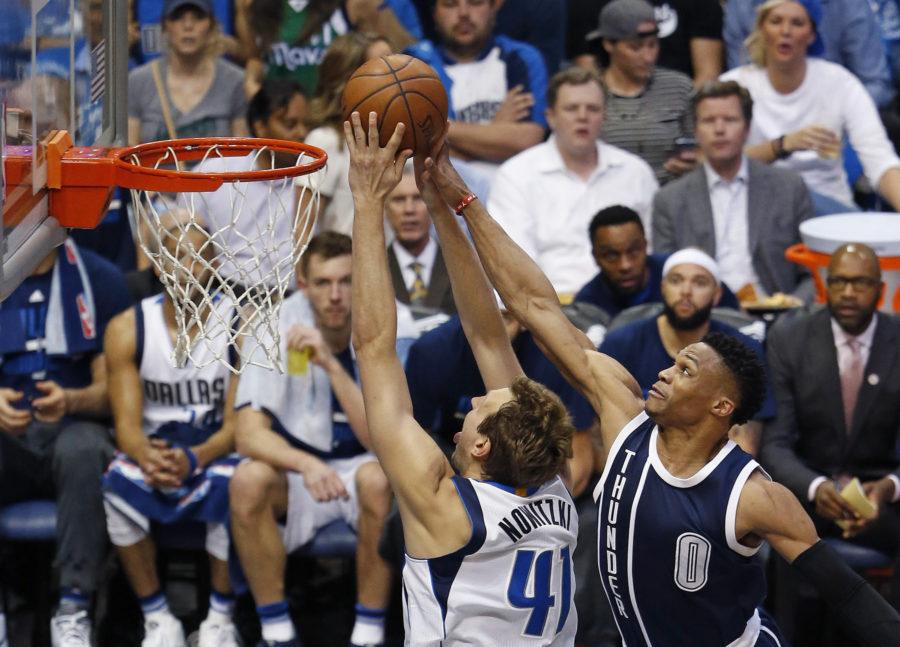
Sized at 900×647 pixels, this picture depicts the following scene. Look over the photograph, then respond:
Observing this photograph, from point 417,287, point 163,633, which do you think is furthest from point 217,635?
point 417,287

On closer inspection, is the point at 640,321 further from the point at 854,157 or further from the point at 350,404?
the point at 854,157

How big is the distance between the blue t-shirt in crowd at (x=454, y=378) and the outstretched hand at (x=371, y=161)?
2.01 m

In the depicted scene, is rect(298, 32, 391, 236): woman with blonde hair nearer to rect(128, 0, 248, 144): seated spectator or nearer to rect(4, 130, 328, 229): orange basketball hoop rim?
rect(128, 0, 248, 144): seated spectator

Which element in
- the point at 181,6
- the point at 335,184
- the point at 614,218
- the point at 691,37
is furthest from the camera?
the point at 691,37

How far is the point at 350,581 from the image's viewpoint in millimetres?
6688

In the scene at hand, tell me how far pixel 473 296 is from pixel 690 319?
185 centimetres

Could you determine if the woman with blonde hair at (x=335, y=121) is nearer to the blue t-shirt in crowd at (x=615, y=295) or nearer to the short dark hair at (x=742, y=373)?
the blue t-shirt in crowd at (x=615, y=295)

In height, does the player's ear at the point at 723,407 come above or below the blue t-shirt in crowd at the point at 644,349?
above

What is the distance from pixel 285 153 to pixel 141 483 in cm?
177

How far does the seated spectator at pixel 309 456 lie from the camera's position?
19.3 ft

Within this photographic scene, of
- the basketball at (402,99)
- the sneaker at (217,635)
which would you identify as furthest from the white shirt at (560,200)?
the basketball at (402,99)

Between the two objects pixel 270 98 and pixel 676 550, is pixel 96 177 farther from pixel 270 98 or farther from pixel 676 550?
pixel 270 98

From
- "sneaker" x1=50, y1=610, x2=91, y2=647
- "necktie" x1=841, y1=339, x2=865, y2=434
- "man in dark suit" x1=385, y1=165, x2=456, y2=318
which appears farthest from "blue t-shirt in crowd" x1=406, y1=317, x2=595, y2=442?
"sneaker" x1=50, y1=610, x2=91, y2=647

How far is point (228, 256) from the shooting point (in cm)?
463
